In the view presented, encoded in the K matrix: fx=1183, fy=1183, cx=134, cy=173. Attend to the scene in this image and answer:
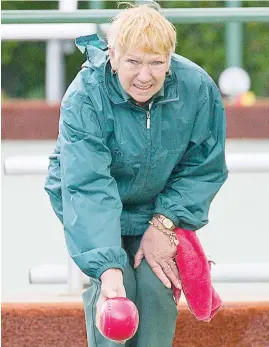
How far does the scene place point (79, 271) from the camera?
13.0ft

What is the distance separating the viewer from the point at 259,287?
451 cm

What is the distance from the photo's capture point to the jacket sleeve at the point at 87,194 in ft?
10.2

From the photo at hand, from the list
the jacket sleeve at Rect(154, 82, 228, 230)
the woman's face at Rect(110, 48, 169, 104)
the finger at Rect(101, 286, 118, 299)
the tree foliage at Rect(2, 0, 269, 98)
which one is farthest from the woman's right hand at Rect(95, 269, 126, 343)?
the tree foliage at Rect(2, 0, 269, 98)

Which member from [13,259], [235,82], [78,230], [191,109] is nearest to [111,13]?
[191,109]

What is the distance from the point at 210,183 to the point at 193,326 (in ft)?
2.11

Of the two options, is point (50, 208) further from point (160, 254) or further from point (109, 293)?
point (109, 293)

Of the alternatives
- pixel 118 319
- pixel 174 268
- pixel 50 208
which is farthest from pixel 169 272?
pixel 50 208

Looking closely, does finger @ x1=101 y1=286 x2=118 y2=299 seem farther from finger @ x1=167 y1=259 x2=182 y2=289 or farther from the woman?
finger @ x1=167 y1=259 x2=182 y2=289

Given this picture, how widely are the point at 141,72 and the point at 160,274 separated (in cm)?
59

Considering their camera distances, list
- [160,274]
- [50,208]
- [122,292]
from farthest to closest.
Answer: [50,208] → [160,274] → [122,292]

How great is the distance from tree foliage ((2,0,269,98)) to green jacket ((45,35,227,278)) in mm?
15481

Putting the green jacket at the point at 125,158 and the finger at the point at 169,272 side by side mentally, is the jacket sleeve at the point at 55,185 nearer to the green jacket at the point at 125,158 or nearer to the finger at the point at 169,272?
the green jacket at the point at 125,158

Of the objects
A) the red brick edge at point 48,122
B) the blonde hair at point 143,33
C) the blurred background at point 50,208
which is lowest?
the red brick edge at point 48,122

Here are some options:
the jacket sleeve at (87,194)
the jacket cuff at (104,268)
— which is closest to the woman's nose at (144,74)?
the jacket sleeve at (87,194)
